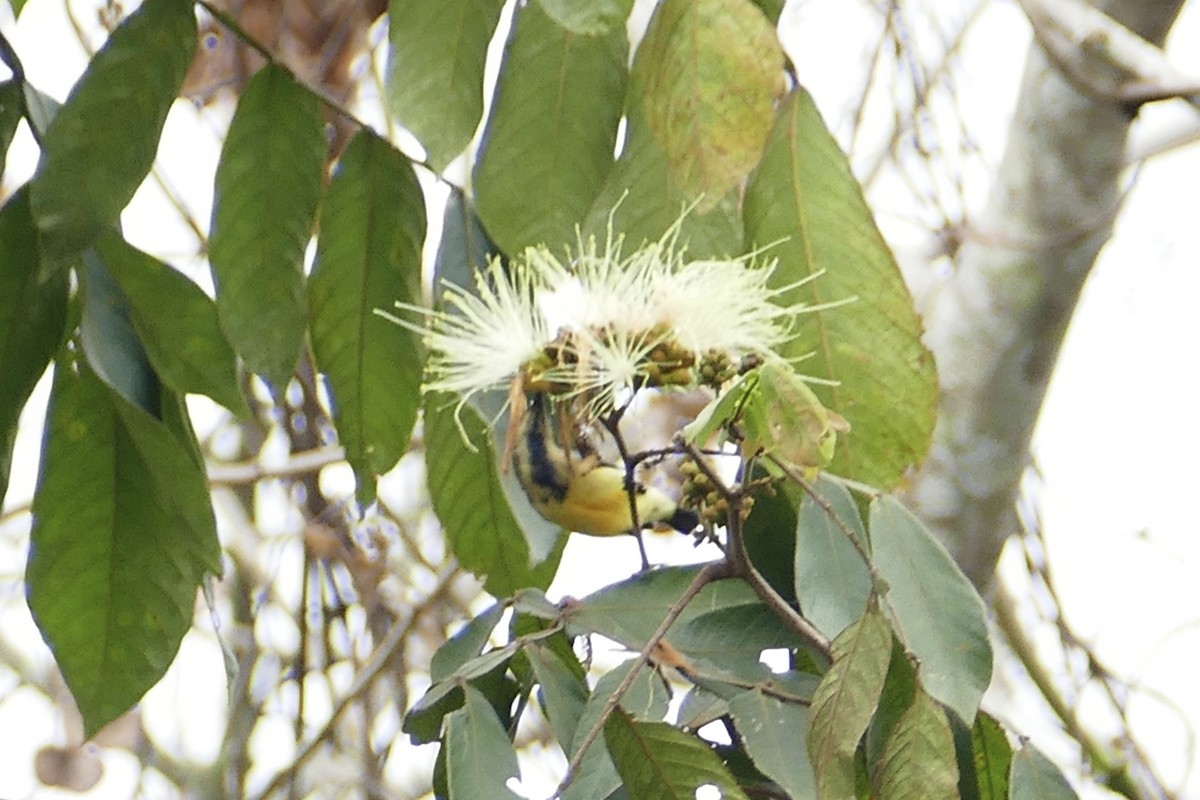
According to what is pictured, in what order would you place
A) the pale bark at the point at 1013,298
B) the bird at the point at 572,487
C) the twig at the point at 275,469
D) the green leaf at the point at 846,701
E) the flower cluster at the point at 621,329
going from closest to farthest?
the green leaf at the point at 846,701 < the flower cluster at the point at 621,329 < the bird at the point at 572,487 < the pale bark at the point at 1013,298 < the twig at the point at 275,469

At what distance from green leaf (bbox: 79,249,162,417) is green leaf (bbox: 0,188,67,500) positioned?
22 millimetres

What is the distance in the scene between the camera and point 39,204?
2.69 feet

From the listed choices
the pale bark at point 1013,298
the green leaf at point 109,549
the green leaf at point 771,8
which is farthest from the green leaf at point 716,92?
the pale bark at point 1013,298

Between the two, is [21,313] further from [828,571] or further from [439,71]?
[828,571]

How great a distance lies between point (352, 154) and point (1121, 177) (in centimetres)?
115

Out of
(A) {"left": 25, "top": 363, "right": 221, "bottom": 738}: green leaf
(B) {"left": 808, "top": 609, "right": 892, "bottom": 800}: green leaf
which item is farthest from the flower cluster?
(A) {"left": 25, "top": 363, "right": 221, "bottom": 738}: green leaf

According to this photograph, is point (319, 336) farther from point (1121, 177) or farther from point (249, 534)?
point (249, 534)

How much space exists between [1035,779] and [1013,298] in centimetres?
126

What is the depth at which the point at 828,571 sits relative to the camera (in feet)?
2.21

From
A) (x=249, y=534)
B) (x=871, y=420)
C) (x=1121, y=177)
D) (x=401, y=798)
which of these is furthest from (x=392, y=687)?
(x=871, y=420)

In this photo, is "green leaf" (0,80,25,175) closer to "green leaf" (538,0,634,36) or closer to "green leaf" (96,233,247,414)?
"green leaf" (96,233,247,414)

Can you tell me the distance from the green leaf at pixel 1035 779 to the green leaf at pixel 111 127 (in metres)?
0.51

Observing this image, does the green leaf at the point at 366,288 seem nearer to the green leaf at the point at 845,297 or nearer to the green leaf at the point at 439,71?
the green leaf at the point at 439,71

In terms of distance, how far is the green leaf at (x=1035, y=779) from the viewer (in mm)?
698
